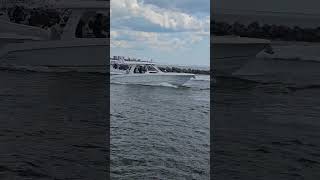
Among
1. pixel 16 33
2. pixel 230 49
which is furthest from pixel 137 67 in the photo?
pixel 16 33

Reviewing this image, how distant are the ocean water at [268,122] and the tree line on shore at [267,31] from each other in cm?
21

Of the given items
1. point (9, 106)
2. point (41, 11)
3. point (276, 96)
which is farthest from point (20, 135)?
point (276, 96)

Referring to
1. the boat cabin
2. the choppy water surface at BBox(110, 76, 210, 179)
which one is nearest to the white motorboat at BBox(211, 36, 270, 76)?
the choppy water surface at BBox(110, 76, 210, 179)

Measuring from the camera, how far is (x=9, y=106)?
4016 millimetres

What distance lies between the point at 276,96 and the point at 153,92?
45.5 inches

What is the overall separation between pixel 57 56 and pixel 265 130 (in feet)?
6.40

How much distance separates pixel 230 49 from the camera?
13.0 feet

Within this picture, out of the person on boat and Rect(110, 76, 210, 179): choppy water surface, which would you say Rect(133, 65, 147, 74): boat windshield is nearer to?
Rect(110, 76, 210, 179): choppy water surface

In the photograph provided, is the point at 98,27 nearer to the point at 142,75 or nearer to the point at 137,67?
the point at 137,67

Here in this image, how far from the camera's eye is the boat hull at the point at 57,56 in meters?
4.04

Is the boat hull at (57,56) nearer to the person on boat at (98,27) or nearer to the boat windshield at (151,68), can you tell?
the person on boat at (98,27)

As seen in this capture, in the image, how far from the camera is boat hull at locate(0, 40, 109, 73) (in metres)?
4.04

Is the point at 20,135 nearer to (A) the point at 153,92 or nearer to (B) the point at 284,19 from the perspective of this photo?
(A) the point at 153,92

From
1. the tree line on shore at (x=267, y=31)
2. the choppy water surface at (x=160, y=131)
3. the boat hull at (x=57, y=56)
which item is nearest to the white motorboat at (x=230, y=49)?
the tree line on shore at (x=267, y=31)
